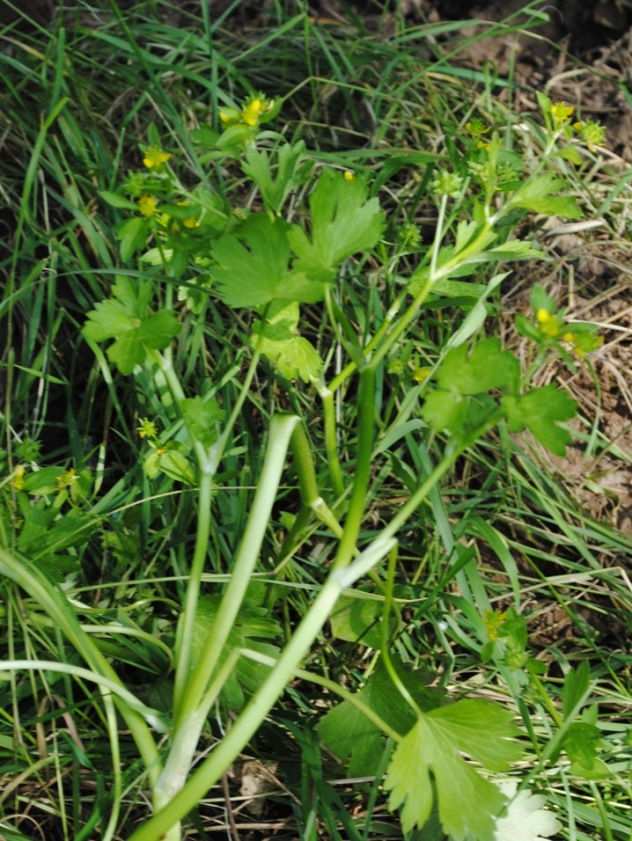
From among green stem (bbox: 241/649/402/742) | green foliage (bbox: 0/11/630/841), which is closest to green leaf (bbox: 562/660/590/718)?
green foliage (bbox: 0/11/630/841)

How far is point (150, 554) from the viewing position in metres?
1.85

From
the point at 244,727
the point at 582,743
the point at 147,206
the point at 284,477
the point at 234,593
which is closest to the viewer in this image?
the point at 244,727

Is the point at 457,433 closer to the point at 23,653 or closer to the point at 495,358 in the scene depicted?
the point at 495,358

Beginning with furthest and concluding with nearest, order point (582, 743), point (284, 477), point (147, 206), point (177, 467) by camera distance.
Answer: point (284, 477) < point (177, 467) < point (147, 206) < point (582, 743)

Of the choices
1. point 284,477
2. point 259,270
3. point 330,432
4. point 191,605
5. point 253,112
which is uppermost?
point 253,112

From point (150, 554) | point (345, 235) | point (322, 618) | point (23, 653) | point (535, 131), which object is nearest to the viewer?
point (322, 618)

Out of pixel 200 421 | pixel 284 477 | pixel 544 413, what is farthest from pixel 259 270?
pixel 284 477

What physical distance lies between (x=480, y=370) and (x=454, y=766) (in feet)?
1.72

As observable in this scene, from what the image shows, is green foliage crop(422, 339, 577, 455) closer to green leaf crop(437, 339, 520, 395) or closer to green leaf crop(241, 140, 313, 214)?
green leaf crop(437, 339, 520, 395)

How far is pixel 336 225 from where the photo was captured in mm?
1356

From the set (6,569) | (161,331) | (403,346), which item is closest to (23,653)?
(6,569)

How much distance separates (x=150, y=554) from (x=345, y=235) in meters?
0.80

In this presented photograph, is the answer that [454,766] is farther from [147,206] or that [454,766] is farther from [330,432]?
[147,206]

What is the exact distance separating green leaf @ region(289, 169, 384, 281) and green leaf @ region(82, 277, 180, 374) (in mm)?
246
